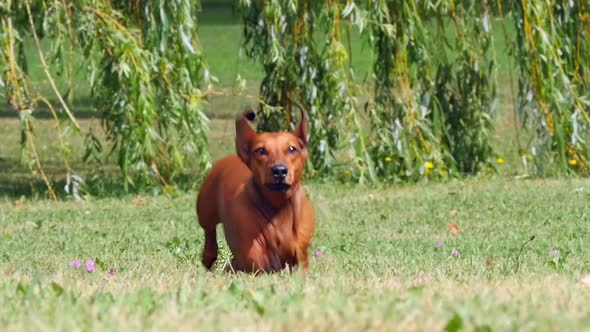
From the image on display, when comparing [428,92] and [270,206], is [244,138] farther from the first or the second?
[428,92]

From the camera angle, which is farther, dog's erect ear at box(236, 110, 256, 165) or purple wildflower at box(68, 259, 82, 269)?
purple wildflower at box(68, 259, 82, 269)

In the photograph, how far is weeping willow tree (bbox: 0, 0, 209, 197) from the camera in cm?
1223

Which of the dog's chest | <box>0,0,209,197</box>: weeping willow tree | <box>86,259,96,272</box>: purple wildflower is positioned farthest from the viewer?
<box>0,0,209,197</box>: weeping willow tree

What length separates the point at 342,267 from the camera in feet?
25.7

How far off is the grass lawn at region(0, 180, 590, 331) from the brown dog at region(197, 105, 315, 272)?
0.57 ft

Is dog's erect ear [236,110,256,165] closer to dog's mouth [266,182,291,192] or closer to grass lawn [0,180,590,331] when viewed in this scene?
dog's mouth [266,182,291,192]

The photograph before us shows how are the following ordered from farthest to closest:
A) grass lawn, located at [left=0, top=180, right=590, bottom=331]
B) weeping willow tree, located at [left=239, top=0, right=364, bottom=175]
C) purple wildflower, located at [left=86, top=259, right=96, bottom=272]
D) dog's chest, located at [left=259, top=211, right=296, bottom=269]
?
weeping willow tree, located at [left=239, top=0, right=364, bottom=175], purple wildflower, located at [left=86, top=259, right=96, bottom=272], dog's chest, located at [left=259, top=211, right=296, bottom=269], grass lawn, located at [left=0, top=180, right=590, bottom=331]

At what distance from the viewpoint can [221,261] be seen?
321 inches

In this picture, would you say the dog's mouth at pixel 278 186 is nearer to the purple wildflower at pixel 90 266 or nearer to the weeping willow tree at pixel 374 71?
the purple wildflower at pixel 90 266

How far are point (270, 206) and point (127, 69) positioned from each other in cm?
533

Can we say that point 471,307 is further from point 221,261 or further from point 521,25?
point 521,25

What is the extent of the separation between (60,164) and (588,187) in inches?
306

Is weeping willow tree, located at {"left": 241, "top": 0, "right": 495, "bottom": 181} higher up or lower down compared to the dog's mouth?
lower down

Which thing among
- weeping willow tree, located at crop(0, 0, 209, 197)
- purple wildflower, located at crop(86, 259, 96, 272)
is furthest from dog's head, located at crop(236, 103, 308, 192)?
weeping willow tree, located at crop(0, 0, 209, 197)
